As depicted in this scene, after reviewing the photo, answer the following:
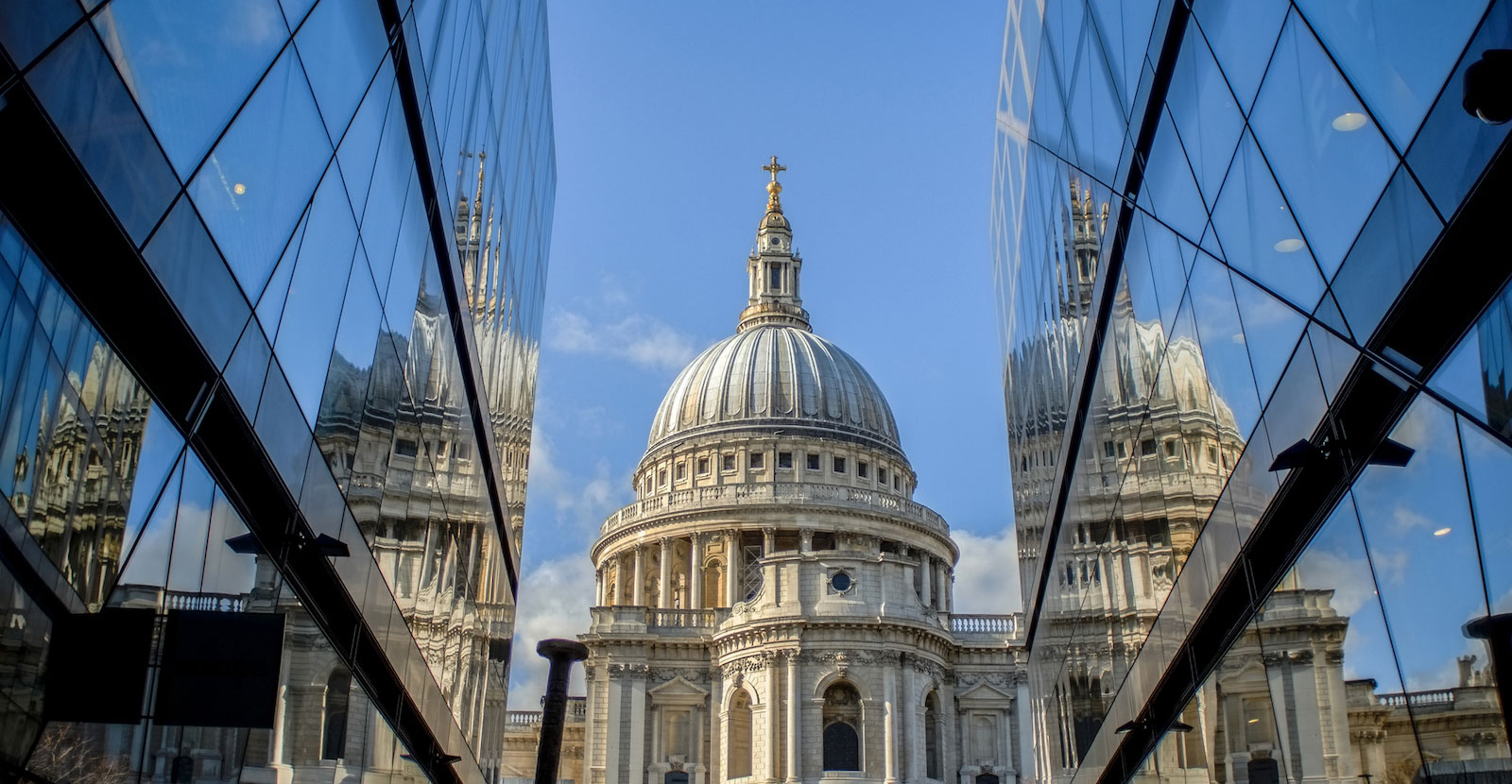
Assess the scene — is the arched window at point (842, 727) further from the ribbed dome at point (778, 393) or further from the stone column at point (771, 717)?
the ribbed dome at point (778, 393)

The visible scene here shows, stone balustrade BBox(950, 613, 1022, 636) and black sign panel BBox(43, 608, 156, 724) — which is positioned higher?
stone balustrade BBox(950, 613, 1022, 636)

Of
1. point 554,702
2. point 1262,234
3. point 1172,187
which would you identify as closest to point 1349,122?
point 1262,234

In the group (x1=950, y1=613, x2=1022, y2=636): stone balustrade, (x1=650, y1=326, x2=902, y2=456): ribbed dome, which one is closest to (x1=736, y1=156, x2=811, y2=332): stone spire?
(x1=650, y1=326, x2=902, y2=456): ribbed dome

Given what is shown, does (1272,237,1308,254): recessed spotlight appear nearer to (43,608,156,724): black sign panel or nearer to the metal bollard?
(43,608,156,724): black sign panel

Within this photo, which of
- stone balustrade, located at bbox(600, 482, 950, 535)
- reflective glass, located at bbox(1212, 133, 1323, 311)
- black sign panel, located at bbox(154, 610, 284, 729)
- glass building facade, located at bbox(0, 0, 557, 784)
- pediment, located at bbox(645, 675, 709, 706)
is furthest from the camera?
stone balustrade, located at bbox(600, 482, 950, 535)

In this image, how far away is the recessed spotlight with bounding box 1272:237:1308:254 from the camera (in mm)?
11859

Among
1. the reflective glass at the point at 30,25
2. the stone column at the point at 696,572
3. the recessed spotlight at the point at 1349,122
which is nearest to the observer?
the reflective glass at the point at 30,25

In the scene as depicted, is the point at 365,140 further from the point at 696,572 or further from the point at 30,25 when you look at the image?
the point at 696,572

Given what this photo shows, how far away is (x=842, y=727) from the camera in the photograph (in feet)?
209

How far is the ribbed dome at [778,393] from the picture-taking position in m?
92.6

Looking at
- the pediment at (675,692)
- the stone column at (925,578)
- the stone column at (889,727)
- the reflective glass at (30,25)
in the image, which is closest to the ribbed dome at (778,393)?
the stone column at (925,578)

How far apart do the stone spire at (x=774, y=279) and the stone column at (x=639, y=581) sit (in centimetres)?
2446

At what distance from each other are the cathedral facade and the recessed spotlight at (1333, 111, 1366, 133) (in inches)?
2128

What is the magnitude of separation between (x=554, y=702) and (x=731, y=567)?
54.7 m
